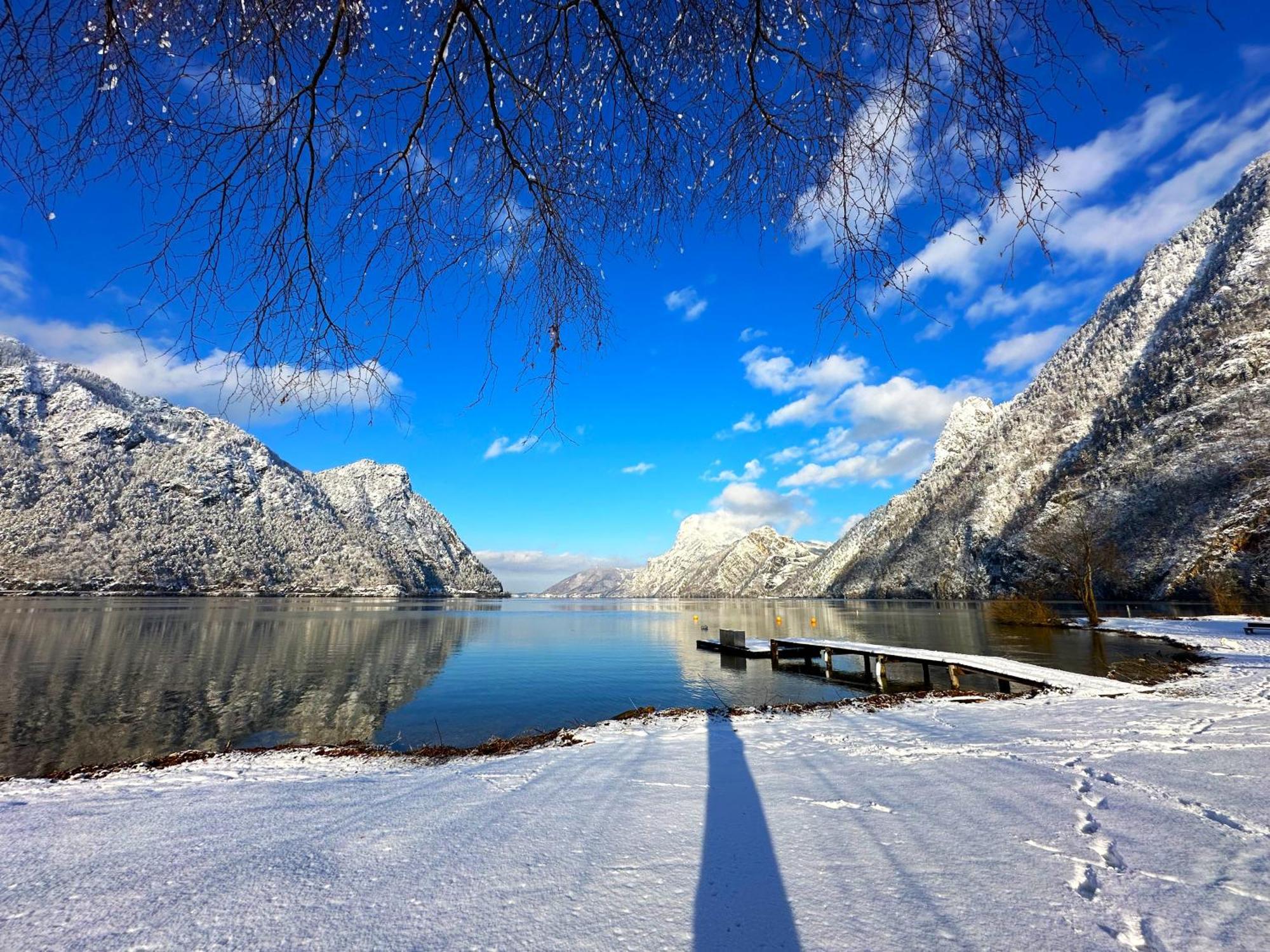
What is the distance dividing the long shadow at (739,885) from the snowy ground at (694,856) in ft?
0.05

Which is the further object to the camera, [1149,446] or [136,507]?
[136,507]

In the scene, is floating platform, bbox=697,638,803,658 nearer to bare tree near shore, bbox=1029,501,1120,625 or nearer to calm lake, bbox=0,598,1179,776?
calm lake, bbox=0,598,1179,776

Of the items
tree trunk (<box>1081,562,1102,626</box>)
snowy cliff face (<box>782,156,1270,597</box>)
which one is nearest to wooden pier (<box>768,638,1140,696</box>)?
tree trunk (<box>1081,562,1102,626</box>)

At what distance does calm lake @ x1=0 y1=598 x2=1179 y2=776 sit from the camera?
14023 mm

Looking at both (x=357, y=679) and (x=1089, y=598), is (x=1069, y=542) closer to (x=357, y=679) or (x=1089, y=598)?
(x=1089, y=598)

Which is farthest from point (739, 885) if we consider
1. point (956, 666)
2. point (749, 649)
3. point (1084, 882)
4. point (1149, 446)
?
point (1149, 446)

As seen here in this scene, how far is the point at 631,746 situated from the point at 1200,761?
5.96 m

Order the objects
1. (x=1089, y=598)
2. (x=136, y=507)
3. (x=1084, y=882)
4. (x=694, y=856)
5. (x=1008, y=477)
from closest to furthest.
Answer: (x=1084, y=882) < (x=694, y=856) < (x=1089, y=598) < (x=1008, y=477) < (x=136, y=507)

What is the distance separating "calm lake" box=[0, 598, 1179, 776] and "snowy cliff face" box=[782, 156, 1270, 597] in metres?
59.2

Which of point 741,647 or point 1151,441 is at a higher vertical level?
point 1151,441

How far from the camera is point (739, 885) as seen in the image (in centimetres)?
261

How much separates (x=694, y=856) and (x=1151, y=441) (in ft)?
424

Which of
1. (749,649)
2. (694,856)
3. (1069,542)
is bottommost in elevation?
(749,649)

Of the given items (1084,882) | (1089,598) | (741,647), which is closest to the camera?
(1084,882)
